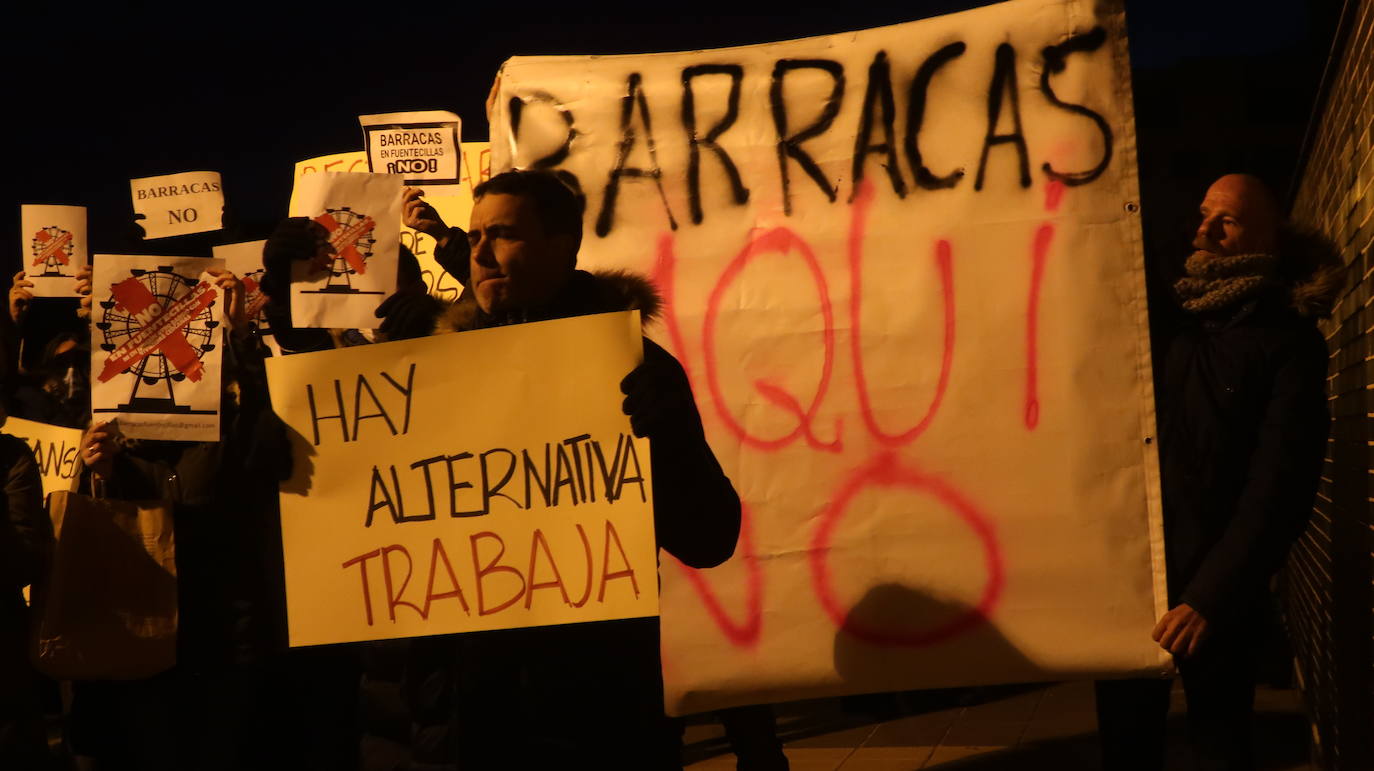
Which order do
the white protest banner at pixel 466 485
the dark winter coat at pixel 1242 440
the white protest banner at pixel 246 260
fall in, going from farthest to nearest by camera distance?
the white protest banner at pixel 246 260 → the dark winter coat at pixel 1242 440 → the white protest banner at pixel 466 485

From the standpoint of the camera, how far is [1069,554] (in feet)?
10.9

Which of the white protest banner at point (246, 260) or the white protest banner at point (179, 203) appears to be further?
the white protest banner at point (179, 203)

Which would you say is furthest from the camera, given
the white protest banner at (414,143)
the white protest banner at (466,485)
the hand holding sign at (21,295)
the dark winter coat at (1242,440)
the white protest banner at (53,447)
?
the hand holding sign at (21,295)

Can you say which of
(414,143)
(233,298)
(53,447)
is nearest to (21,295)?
(53,447)

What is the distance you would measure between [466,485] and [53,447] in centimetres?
253

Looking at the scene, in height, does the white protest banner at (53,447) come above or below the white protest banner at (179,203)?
below

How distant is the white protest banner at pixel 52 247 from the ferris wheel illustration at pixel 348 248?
1.60 meters

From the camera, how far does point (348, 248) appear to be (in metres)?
4.16

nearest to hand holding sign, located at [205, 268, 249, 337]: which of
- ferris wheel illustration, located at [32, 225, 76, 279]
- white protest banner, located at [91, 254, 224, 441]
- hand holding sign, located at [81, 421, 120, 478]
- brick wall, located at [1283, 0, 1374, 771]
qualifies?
white protest banner, located at [91, 254, 224, 441]

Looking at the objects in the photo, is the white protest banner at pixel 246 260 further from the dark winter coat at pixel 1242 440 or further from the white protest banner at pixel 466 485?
the dark winter coat at pixel 1242 440

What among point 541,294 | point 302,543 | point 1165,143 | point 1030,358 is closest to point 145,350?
point 302,543

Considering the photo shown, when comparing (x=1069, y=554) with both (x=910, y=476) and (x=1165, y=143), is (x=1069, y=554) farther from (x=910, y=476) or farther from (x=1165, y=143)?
(x=1165, y=143)

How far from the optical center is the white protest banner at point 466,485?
258cm

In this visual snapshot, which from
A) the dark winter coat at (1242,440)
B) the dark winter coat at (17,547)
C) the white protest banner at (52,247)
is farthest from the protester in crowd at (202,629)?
the dark winter coat at (1242,440)
